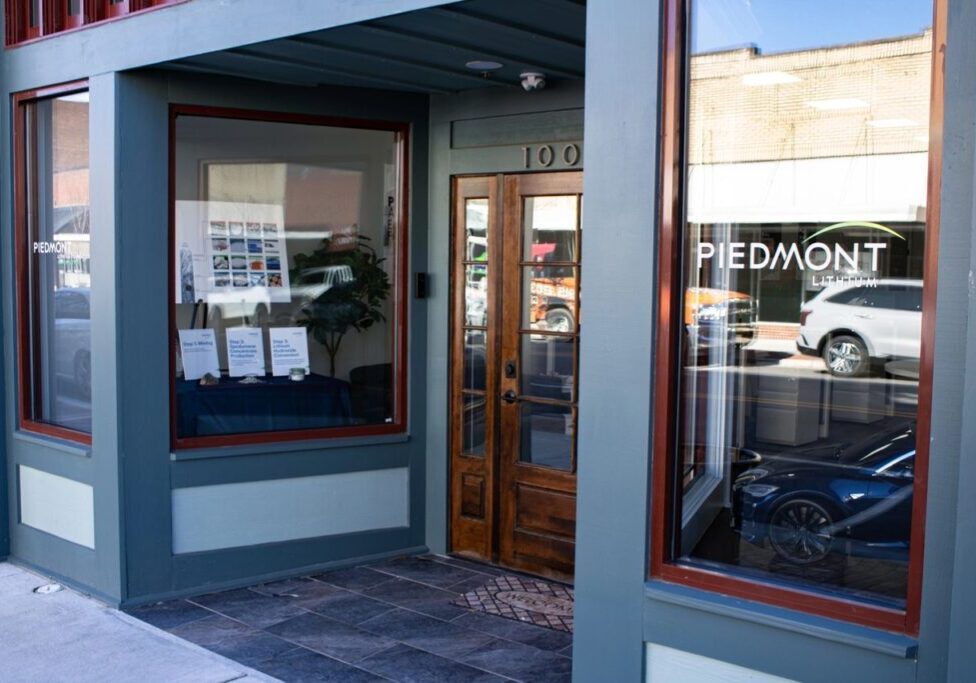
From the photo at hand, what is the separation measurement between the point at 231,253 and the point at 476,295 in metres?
1.51

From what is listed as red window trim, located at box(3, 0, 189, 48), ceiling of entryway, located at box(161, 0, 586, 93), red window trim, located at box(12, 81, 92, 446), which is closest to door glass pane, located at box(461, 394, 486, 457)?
ceiling of entryway, located at box(161, 0, 586, 93)

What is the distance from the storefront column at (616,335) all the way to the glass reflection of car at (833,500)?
422 millimetres

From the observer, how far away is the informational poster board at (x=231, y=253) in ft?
19.9

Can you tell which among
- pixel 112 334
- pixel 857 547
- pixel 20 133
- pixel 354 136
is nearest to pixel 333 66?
pixel 354 136

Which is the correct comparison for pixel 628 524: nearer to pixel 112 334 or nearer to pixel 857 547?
pixel 857 547

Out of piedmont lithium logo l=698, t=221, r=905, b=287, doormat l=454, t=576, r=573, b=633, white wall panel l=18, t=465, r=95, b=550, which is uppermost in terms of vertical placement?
piedmont lithium logo l=698, t=221, r=905, b=287

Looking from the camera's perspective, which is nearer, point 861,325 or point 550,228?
point 861,325

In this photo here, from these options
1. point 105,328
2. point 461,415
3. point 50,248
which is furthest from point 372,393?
point 50,248

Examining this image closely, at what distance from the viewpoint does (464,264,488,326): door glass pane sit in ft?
21.4

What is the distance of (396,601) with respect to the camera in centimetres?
590

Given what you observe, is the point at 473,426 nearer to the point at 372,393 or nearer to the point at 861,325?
the point at 372,393

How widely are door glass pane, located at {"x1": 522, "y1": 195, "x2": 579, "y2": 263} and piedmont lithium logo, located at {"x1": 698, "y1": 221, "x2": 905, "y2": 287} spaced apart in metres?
2.49

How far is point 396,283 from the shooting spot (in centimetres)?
670

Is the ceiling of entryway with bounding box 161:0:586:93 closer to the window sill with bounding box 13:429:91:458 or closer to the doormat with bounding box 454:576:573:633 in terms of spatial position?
the window sill with bounding box 13:429:91:458
